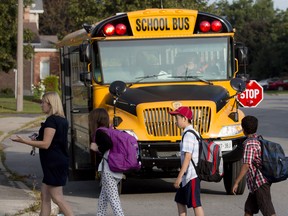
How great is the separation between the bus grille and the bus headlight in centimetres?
24

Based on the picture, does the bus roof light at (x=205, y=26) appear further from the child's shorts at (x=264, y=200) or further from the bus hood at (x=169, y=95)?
the child's shorts at (x=264, y=200)

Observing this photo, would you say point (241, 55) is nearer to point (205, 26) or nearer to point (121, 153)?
point (205, 26)

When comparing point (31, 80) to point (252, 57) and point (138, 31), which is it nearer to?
point (252, 57)

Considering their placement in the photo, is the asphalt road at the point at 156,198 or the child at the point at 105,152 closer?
the child at the point at 105,152

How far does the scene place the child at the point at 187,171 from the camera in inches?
340

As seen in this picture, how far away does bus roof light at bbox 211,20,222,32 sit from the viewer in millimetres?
13430

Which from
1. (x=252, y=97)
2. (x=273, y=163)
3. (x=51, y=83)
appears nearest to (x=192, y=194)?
(x=273, y=163)

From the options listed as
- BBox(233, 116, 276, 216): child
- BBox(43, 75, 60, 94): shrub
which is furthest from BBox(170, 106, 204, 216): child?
BBox(43, 75, 60, 94): shrub

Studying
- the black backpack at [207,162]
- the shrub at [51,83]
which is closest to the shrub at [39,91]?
the shrub at [51,83]

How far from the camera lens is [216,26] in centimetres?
1345

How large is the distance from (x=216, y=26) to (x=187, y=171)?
506cm

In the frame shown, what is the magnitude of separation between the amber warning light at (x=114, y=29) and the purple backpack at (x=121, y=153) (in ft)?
13.4

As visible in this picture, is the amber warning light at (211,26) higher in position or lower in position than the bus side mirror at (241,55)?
higher

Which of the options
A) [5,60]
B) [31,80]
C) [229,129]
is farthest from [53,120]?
[31,80]
